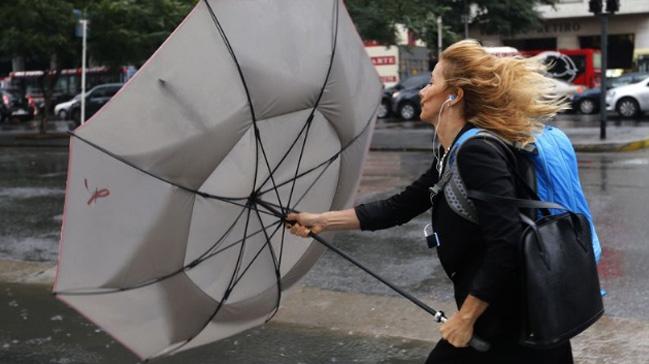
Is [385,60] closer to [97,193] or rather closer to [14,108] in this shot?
[14,108]

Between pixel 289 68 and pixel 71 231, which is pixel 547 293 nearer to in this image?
pixel 289 68

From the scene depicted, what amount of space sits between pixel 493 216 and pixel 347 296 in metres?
3.66

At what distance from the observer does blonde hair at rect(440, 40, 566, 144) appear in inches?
93.4

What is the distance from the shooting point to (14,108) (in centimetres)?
3619

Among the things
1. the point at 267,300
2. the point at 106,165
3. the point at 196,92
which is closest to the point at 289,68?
the point at 196,92

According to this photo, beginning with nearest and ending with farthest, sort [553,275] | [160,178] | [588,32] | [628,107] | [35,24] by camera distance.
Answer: [553,275] < [160,178] < [35,24] < [628,107] < [588,32]

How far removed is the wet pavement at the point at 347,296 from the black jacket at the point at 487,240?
2210mm

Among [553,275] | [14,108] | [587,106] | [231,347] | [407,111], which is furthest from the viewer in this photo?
[14,108]

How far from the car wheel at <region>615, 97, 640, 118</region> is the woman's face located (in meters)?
25.7

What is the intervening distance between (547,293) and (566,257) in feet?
0.39

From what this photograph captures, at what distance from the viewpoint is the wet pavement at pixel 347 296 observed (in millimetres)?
4703

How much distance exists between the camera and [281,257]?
317 centimetres

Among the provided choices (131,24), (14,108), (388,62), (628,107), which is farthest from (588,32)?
(131,24)

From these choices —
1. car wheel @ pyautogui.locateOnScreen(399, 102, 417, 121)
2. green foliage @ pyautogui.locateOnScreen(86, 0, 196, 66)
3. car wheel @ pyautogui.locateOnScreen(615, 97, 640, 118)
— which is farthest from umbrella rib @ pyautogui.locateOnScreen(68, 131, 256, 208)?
car wheel @ pyautogui.locateOnScreen(399, 102, 417, 121)
